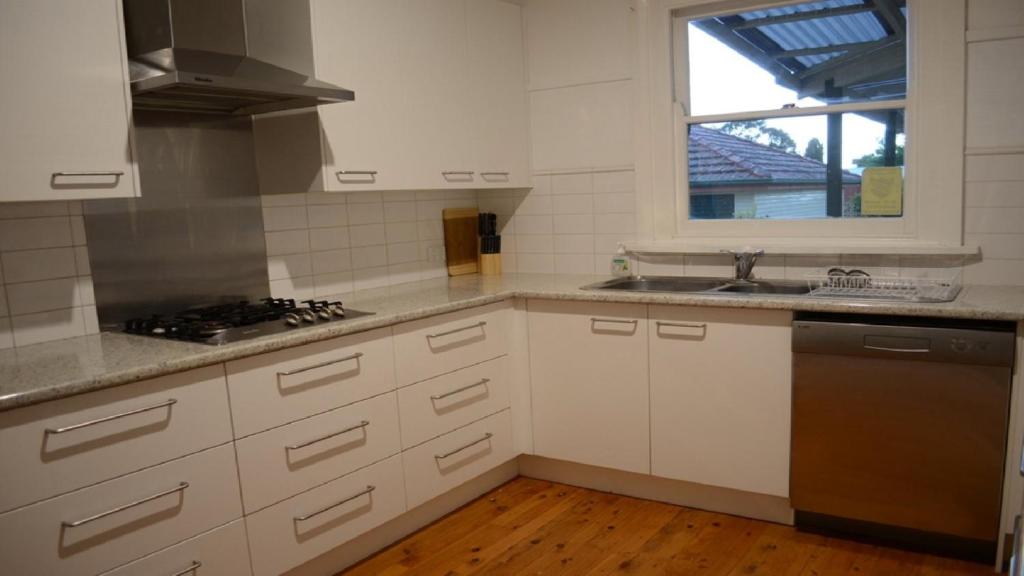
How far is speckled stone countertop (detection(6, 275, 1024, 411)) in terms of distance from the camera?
1766 millimetres

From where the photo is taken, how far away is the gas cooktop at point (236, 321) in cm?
215

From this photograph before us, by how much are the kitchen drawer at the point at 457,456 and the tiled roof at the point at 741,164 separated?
136 cm

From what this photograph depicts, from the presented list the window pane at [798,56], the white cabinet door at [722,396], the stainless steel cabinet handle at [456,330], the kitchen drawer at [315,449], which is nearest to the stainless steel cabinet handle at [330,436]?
the kitchen drawer at [315,449]

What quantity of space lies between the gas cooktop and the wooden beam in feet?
6.45

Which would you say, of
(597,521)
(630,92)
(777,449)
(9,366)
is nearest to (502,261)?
(630,92)

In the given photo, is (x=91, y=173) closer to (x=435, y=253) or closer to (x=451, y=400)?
(x=451, y=400)

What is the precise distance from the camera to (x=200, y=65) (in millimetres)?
2158

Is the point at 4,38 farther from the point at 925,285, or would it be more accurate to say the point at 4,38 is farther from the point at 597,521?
the point at 925,285

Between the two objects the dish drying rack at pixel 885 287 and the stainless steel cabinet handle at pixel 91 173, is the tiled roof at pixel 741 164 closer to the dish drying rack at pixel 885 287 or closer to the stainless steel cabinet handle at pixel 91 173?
the dish drying rack at pixel 885 287

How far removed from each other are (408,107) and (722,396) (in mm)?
1596

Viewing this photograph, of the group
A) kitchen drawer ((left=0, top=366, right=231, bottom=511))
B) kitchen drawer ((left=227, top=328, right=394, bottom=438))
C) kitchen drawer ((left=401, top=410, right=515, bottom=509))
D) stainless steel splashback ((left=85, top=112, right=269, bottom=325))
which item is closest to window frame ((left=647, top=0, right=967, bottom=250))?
kitchen drawer ((left=401, top=410, right=515, bottom=509))

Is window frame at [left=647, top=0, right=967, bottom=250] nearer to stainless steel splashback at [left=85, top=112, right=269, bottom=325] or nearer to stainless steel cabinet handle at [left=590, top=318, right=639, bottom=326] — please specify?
stainless steel cabinet handle at [left=590, top=318, right=639, bottom=326]

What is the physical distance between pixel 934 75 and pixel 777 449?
1.45m

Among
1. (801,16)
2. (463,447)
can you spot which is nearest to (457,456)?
(463,447)
